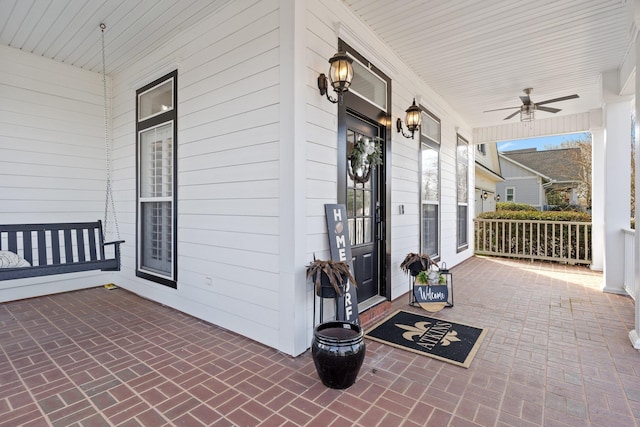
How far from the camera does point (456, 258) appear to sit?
687 centimetres

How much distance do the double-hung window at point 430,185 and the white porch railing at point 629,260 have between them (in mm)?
2569

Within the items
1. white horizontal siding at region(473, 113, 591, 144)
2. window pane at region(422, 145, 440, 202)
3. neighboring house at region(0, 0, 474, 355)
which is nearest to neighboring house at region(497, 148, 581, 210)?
white horizontal siding at region(473, 113, 591, 144)

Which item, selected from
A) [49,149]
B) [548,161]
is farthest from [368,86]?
[548,161]

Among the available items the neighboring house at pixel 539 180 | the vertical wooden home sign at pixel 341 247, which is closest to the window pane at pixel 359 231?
the vertical wooden home sign at pixel 341 247

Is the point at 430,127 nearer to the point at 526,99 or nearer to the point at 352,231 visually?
the point at 526,99

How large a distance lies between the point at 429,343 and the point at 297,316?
1.28 meters

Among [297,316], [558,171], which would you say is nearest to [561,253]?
[297,316]

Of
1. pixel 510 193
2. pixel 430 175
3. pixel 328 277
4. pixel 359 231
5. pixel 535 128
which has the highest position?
pixel 535 128

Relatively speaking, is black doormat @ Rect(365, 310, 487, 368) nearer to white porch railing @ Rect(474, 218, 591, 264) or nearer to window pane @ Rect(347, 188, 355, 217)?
window pane @ Rect(347, 188, 355, 217)

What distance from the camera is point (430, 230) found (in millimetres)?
5750

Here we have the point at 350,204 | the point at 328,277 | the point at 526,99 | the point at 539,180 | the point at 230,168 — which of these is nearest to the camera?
the point at 328,277

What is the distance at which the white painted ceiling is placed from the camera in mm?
3303

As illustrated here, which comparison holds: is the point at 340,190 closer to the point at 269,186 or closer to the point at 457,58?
the point at 269,186

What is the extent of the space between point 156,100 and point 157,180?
108cm
